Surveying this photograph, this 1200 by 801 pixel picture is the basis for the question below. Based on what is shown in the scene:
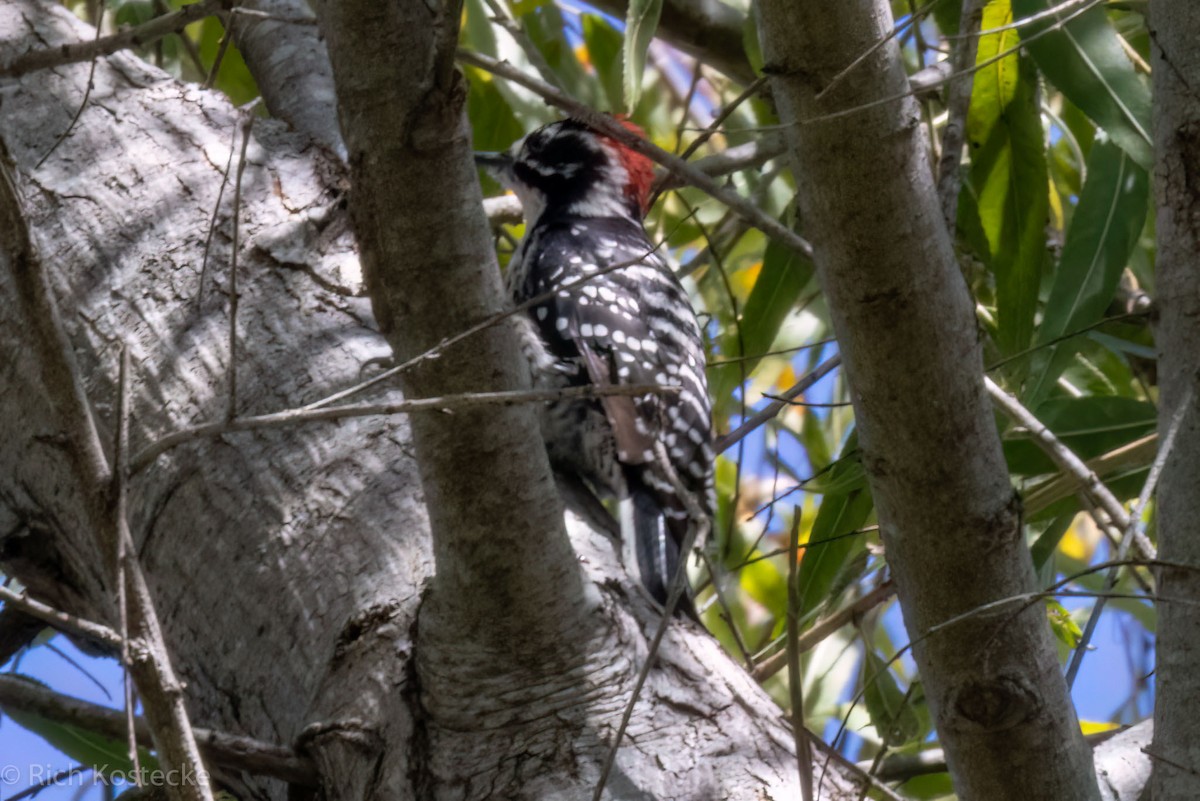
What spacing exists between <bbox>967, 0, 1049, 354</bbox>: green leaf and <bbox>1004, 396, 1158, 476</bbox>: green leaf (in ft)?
0.79

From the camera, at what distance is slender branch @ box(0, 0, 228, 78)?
92cm

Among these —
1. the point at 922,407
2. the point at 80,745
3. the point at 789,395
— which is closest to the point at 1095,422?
the point at 789,395

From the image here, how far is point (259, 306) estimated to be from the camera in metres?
1.64

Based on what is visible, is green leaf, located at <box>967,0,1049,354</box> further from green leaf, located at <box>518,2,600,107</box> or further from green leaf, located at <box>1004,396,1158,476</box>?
green leaf, located at <box>518,2,600,107</box>

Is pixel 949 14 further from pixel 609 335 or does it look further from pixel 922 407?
pixel 922 407

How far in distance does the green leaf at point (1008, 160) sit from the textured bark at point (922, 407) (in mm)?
880

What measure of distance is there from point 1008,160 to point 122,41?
4.55ft

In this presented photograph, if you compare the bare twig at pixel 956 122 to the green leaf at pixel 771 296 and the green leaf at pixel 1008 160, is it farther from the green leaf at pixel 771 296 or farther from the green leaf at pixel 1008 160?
the green leaf at pixel 771 296

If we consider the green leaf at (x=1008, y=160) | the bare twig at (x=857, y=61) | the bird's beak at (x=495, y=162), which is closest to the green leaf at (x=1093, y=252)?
the green leaf at (x=1008, y=160)

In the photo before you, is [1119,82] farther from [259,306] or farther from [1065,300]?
[259,306]

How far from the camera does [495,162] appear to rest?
8.64ft

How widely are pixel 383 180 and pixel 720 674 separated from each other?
2.14 feet

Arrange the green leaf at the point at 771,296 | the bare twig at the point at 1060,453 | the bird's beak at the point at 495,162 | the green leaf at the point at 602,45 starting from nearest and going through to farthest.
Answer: the bare twig at the point at 1060,453
the green leaf at the point at 771,296
the bird's beak at the point at 495,162
the green leaf at the point at 602,45

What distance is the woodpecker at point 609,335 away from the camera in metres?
2.10
